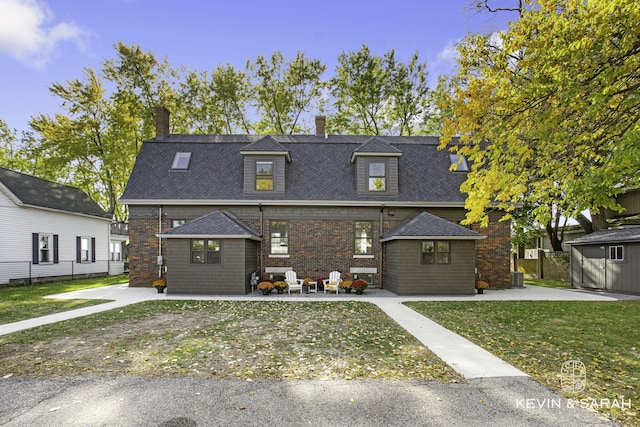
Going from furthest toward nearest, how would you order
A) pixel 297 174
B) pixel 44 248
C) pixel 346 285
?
pixel 44 248, pixel 297 174, pixel 346 285

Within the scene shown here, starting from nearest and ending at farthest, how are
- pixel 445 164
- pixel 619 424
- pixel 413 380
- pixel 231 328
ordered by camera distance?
1. pixel 619 424
2. pixel 413 380
3. pixel 231 328
4. pixel 445 164

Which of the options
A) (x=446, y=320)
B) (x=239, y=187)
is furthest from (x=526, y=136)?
(x=239, y=187)

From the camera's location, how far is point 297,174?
1823cm

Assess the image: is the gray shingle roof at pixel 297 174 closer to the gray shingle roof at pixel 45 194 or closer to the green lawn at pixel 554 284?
the gray shingle roof at pixel 45 194

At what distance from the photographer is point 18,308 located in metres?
11.4

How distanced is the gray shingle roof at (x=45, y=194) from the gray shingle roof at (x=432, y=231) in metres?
19.4

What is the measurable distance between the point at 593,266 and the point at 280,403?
18.8 m

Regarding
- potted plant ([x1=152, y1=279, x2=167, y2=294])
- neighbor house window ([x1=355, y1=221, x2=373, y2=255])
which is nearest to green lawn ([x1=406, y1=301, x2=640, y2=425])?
neighbor house window ([x1=355, y1=221, x2=373, y2=255])

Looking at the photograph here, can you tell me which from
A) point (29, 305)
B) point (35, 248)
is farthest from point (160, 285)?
point (35, 248)

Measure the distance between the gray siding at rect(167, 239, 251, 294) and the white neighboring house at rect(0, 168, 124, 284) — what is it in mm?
10080

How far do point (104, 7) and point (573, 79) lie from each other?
12549mm

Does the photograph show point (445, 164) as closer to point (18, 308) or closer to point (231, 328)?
point (231, 328)

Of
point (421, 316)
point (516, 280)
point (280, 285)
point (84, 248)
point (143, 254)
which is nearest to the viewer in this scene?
point (421, 316)

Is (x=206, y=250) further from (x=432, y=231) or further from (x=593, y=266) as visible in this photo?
(x=593, y=266)
